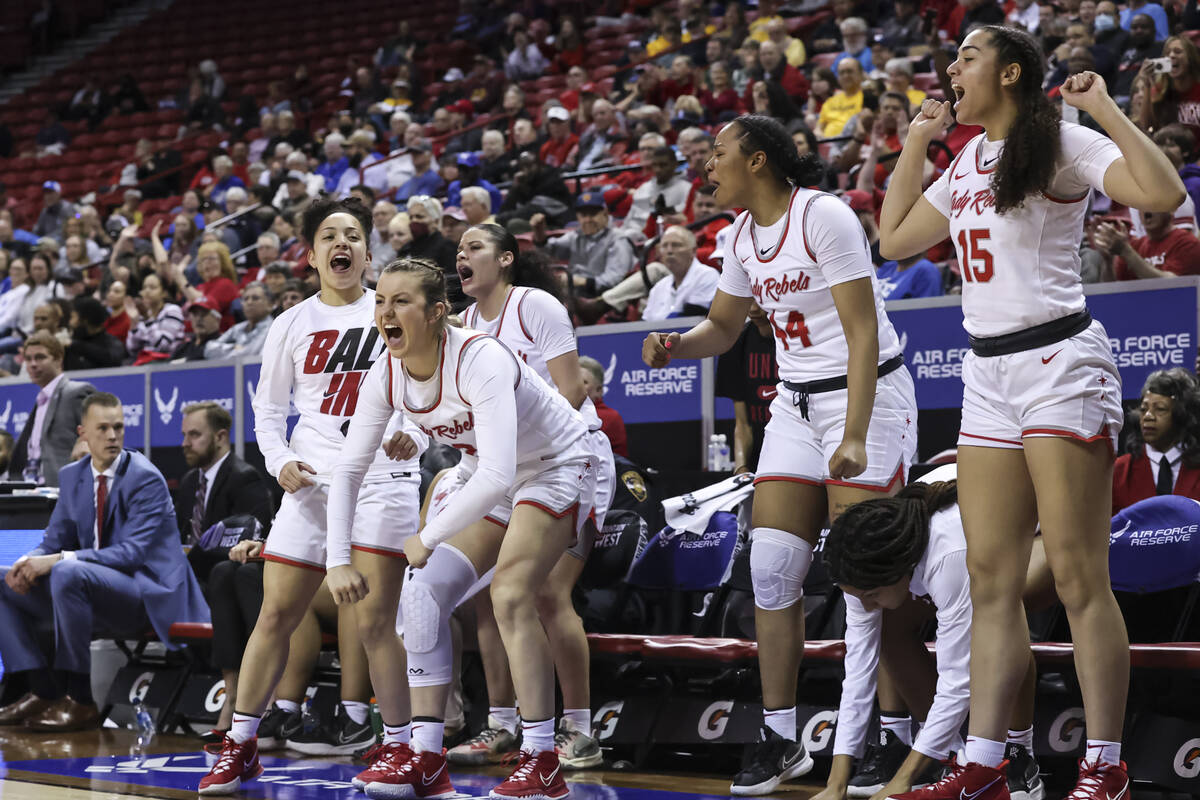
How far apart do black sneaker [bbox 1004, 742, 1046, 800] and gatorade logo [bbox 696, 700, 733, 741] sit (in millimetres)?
1374

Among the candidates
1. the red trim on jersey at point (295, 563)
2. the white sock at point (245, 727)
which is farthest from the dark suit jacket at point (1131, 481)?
the white sock at point (245, 727)

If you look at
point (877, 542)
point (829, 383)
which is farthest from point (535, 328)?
point (877, 542)

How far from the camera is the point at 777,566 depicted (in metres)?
4.12

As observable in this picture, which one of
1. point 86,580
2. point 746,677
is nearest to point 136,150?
point 86,580

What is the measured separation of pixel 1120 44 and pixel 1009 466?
7.68m

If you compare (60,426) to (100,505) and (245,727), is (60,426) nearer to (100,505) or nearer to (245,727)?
(100,505)

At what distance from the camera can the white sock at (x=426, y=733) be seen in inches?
163

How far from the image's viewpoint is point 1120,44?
10.1m

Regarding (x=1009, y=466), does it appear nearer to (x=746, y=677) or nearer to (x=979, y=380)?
(x=979, y=380)

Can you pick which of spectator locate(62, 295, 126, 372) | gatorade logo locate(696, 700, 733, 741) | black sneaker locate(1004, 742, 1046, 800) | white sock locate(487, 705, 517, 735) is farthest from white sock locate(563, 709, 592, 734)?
spectator locate(62, 295, 126, 372)

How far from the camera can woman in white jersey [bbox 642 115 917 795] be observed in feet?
13.3

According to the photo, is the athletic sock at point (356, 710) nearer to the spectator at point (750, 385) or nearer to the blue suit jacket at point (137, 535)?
the blue suit jacket at point (137, 535)

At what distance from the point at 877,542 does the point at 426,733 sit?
1.42 meters

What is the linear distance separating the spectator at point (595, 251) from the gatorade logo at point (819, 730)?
5106 mm
